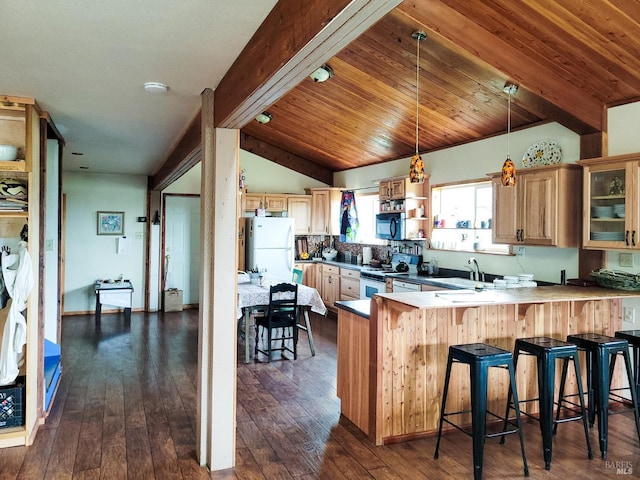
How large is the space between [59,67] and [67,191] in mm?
5769

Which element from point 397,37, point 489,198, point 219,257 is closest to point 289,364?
point 219,257

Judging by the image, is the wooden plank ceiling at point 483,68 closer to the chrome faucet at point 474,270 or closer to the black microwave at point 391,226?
the black microwave at point 391,226

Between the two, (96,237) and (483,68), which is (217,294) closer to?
(483,68)

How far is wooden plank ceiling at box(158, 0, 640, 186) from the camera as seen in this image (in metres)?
3.30

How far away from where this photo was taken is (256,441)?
10.8ft

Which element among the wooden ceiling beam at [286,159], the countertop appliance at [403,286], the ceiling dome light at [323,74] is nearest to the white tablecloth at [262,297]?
the countertop appliance at [403,286]

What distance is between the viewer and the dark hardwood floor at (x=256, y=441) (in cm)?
290

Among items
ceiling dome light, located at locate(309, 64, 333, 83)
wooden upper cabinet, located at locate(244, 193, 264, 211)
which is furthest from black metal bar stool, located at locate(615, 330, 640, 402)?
wooden upper cabinet, located at locate(244, 193, 264, 211)

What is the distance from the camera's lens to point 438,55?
4.23 metres

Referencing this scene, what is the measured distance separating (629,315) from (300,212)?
5.64m

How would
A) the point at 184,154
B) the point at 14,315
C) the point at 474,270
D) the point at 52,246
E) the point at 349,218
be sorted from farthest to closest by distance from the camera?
1. the point at 349,218
2. the point at 474,270
3. the point at 52,246
4. the point at 184,154
5. the point at 14,315

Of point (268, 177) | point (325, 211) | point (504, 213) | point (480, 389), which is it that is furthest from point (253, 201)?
point (480, 389)

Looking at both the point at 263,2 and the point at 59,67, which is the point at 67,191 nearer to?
the point at 59,67

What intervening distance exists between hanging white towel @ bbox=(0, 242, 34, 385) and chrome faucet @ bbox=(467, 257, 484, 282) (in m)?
4.37
